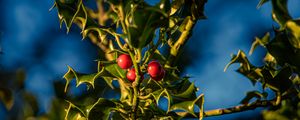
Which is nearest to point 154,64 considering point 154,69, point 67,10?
point 154,69

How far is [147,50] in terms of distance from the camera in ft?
3.30

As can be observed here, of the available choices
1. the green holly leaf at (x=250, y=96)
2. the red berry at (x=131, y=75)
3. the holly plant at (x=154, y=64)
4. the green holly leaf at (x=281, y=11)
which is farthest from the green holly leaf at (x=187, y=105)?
the green holly leaf at (x=250, y=96)

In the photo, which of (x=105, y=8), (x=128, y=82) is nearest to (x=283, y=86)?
(x=128, y=82)

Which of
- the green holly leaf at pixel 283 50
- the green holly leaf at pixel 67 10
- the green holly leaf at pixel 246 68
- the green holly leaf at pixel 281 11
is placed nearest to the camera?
the green holly leaf at pixel 281 11

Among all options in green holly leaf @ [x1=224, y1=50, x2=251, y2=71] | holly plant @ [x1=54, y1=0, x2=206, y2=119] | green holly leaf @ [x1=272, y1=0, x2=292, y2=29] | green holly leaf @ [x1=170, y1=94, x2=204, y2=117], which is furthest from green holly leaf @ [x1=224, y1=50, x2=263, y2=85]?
green holly leaf @ [x1=272, y1=0, x2=292, y2=29]

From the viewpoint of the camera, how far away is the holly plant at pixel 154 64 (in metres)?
0.83

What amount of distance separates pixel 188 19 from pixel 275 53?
27 centimetres

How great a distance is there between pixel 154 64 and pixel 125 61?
6 centimetres

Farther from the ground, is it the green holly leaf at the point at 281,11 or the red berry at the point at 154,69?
the green holly leaf at the point at 281,11

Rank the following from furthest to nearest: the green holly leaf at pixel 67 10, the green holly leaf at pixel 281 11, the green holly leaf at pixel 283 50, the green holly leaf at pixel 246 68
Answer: the green holly leaf at pixel 246 68 → the green holly leaf at pixel 67 10 → the green holly leaf at pixel 283 50 → the green holly leaf at pixel 281 11

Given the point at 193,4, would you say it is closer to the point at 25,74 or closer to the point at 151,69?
the point at 151,69

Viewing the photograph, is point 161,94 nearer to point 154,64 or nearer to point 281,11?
point 154,64

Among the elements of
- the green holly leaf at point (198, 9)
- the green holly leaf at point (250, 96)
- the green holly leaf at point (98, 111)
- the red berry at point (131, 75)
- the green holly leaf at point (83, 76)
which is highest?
the green holly leaf at point (198, 9)

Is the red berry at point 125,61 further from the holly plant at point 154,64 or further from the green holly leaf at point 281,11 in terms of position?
the green holly leaf at point 281,11
